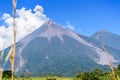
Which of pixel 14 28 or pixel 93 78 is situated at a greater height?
pixel 93 78

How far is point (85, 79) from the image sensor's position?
4453 centimetres

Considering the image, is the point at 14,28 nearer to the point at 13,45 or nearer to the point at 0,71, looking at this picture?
the point at 13,45

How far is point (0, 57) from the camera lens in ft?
15.3

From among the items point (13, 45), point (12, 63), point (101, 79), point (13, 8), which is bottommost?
point (12, 63)

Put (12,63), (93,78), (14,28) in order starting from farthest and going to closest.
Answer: (93,78)
(14,28)
(12,63)

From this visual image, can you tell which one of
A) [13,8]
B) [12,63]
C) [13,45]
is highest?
[13,8]

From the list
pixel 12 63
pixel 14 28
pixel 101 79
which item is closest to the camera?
pixel 12 63

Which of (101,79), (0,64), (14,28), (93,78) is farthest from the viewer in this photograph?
(93,78)

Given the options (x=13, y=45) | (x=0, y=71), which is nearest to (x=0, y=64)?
(x=0, y=71)

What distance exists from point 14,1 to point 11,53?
0.66 meters

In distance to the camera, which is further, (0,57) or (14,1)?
(0,57)

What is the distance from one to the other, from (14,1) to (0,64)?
3.45 feet

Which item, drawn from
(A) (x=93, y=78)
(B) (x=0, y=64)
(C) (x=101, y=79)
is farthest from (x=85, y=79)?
(B) (x=0, y=64)

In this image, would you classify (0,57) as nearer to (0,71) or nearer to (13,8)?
(0,71)
